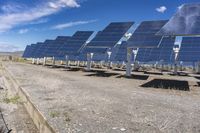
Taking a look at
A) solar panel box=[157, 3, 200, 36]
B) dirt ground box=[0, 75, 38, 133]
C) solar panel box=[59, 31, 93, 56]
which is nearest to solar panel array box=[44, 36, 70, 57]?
solar panel box=[59, 31, 93, 56]

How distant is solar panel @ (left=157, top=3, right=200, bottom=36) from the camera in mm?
19888

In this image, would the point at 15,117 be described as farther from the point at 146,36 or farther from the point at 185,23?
the point at 146,36

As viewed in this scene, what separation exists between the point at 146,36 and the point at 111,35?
4983 mm

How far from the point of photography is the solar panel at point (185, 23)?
65.2 feet

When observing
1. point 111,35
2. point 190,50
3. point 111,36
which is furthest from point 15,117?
point 190,50

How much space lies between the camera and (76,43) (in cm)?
4584

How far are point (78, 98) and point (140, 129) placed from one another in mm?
5381

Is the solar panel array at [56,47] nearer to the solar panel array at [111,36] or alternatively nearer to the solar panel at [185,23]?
the solar panel array at [111,36]

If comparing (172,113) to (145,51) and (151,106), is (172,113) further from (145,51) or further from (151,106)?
(145,51)

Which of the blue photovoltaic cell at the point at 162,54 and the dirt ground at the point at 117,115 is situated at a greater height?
the blue photovoltaic cell at the point at 162,54

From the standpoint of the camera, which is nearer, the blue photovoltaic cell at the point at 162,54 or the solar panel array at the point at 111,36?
the solar panel array at the point at 111,36

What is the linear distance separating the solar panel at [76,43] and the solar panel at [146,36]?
13.4 meters

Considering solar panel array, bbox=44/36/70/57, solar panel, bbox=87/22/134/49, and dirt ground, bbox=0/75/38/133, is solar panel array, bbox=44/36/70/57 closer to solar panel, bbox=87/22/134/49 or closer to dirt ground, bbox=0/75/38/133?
solar panel, bbox=87/22/134/49

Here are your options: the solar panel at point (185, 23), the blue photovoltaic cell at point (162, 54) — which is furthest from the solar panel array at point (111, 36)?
the blue photovoltaic cell at point (162, 54)
